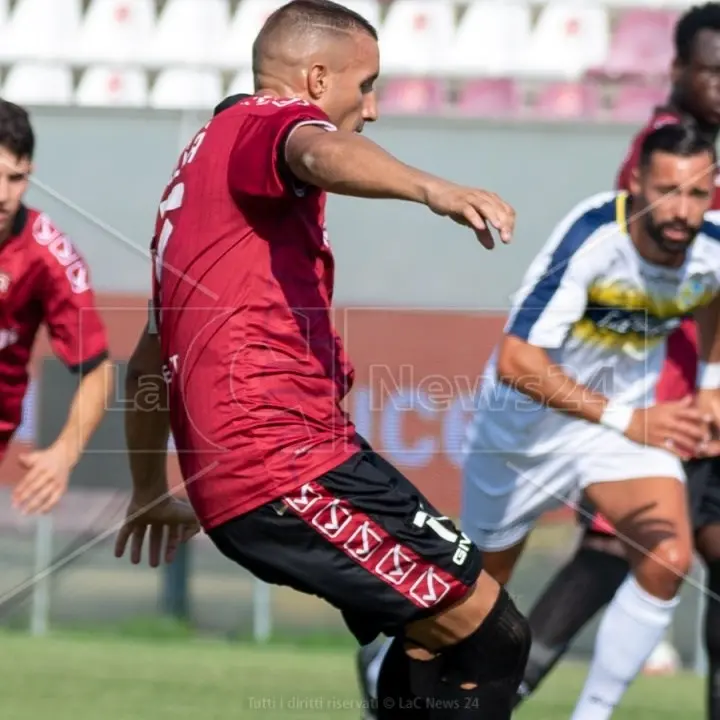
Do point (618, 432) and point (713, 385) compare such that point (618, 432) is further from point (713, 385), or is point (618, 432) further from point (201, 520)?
point (201, 520)

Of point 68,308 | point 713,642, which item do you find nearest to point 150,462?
point 68,308

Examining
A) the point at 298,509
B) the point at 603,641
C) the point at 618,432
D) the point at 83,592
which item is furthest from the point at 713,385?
the point at 83,592

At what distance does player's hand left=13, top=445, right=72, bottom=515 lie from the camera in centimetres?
398

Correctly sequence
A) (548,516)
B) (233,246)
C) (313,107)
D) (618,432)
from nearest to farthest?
(313,107)
(233,246)
(618,432)
(548,516)

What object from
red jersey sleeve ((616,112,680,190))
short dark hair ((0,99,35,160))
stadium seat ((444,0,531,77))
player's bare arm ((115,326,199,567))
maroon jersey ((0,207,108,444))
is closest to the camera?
player's bare arm ((115,326,199,567))

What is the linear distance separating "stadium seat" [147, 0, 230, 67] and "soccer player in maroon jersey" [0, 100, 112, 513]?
5498mm

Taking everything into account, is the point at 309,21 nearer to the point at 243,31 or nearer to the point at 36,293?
the point at 36,293

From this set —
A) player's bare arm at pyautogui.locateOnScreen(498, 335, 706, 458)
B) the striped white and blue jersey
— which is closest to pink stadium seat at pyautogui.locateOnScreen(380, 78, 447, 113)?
the striped white and blue jersey

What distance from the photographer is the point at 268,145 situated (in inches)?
116

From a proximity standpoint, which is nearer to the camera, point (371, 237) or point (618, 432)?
point (618, 432)

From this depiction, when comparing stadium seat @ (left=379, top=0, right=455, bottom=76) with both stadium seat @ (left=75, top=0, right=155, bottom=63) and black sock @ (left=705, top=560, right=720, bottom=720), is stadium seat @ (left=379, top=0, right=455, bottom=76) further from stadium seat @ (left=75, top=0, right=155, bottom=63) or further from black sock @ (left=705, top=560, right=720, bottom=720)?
black sock @ (left=705, top=560, right=720, bottom=720)

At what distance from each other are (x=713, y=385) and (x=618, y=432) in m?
0.59

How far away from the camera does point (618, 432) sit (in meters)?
4.79

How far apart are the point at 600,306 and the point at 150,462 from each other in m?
1.89
